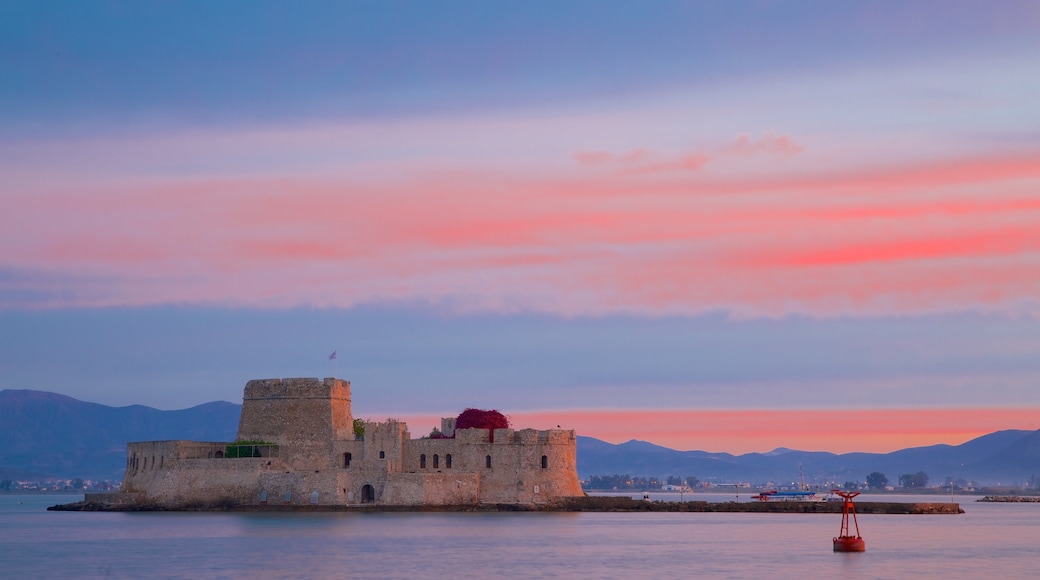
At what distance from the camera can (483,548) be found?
51.5m

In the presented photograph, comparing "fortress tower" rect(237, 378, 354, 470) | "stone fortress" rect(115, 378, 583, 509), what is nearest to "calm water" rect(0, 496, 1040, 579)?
"stone fortress" rect(115, 378, 583, 509)

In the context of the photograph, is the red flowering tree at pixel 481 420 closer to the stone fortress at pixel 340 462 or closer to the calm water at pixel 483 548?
the stone fortress at pixel 340 462

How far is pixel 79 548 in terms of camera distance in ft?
175

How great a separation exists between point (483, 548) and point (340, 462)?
19.3 meters

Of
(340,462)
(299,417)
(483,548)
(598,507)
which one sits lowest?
(483,548)

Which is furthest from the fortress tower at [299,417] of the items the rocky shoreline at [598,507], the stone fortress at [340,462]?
Answer: the rocky shoreline at [598,507]

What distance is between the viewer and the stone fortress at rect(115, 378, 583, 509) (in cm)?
6725

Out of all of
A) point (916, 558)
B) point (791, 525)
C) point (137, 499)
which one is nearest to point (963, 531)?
point (791, 525)

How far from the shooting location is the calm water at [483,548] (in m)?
45.0

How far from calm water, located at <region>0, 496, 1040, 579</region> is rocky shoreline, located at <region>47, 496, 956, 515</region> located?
1.71 ft

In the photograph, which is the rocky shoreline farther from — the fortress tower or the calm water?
the fortress tower

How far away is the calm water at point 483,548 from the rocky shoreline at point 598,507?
520mm

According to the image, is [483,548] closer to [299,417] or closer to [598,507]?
[299,417]

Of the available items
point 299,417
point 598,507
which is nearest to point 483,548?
point 299,417
